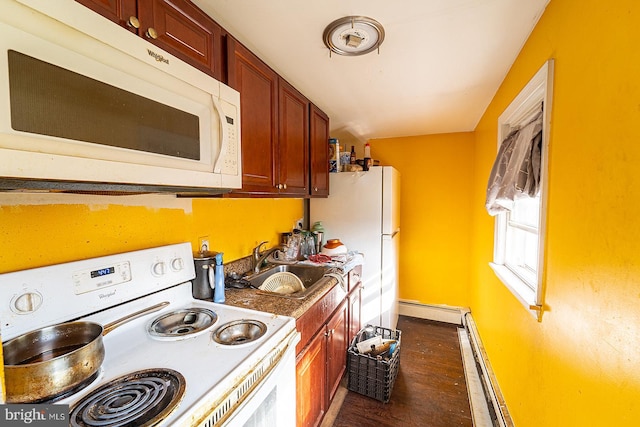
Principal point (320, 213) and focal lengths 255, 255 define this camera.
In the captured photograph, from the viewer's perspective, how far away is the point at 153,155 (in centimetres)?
76

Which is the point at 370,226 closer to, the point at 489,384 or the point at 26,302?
the point at 489,384

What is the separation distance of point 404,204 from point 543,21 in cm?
213

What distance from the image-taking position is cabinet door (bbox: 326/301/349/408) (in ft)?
5.18

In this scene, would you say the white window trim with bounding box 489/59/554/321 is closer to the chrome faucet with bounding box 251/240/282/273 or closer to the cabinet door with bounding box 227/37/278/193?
the cabinet door with bounding box 227/37/278/193

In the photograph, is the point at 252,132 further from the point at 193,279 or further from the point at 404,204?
the point at 404,204

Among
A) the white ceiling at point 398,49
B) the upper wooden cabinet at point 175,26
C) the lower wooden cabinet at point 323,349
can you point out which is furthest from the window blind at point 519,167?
the upper wooden cabinet at point 175,26

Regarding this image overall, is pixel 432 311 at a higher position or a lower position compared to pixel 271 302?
lower

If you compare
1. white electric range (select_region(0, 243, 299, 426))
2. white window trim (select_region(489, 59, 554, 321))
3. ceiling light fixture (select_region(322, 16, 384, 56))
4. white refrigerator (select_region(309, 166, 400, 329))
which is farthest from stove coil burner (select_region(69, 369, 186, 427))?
white refrigerator (select_region(309, 166, 400, 329))

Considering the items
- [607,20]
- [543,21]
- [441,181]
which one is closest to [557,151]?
[607,20]

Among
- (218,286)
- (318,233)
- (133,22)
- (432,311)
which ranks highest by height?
(133,22)

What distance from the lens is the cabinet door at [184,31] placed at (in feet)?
2.71

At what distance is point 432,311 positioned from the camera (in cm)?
297

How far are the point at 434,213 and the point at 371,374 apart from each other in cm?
191

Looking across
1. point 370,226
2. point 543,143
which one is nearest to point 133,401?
point 543,143
